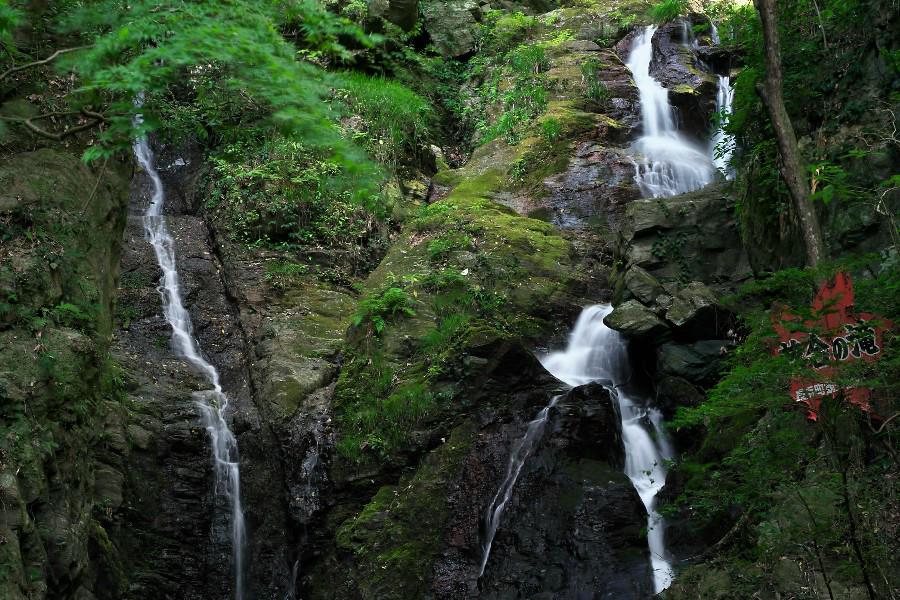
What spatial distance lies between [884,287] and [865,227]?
273 cm

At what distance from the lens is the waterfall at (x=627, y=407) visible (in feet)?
27.2

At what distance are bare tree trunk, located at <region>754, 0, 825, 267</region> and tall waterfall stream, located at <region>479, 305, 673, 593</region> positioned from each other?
3.15m

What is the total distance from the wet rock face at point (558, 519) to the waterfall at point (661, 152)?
22.3 ft

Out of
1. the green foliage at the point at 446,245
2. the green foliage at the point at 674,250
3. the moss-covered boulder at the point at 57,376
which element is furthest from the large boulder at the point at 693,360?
the moss-covered boulder at the point at 57,376

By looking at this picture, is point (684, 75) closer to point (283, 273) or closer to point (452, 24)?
point (452, 24)

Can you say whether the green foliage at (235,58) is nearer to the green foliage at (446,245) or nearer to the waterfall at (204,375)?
the waterfall at (204,375)

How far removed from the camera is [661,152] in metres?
15.5

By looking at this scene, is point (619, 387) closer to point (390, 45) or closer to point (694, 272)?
point (694, 272)

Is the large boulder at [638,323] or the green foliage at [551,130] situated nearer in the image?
the large boulder at [638,323]

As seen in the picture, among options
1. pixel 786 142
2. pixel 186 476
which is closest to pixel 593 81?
pixel 786 142

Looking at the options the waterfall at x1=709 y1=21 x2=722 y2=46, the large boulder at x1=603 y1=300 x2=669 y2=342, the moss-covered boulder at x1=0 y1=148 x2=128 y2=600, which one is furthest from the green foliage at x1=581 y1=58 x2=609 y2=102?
the moss-covered boulder at x1=0 y1=148 x2=128 y2=600

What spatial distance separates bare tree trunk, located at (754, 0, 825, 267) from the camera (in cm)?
708

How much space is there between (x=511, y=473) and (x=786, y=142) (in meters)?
4.68

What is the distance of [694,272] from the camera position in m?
11.5
